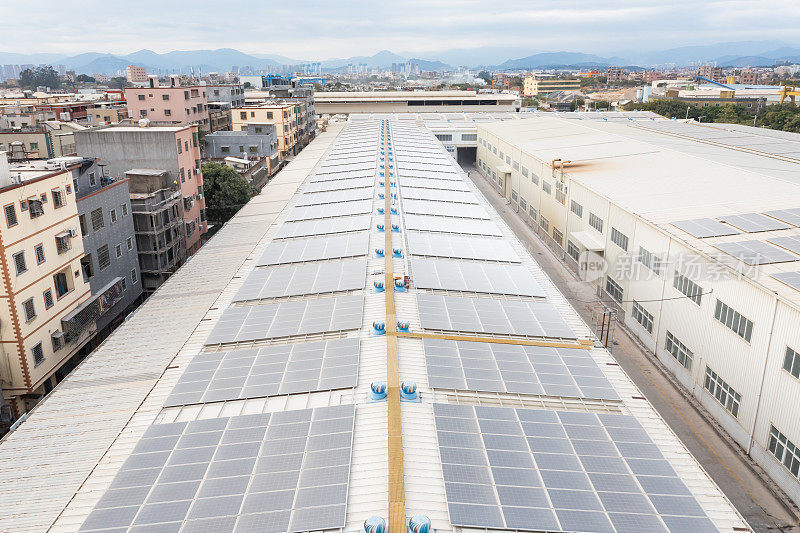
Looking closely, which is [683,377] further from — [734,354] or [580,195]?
[580,195]

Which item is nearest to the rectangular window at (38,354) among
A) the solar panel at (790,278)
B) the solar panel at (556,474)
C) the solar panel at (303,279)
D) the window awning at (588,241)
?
the solar panel at (303,279)

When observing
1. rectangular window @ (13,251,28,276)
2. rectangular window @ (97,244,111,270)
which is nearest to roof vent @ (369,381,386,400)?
rectangular window @ (13,251,28,276)

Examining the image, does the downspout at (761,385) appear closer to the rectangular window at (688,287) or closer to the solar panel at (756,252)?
the solar panel at (756,252)

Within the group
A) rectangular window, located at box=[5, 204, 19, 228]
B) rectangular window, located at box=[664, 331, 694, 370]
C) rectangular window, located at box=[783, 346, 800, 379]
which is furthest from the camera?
rectangular window, located at box=[664, 331, 694, 370]

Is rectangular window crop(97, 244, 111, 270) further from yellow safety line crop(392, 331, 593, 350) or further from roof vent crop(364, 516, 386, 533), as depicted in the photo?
roof vent crop(364, 516, 386, 533)

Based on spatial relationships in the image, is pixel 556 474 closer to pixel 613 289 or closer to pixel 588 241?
pixel 613 289

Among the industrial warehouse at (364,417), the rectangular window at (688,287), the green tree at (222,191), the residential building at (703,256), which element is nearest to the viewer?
the industrial warehouse at (364,417)

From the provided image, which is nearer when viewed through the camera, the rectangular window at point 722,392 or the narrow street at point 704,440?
the narrow street at point 704,440
